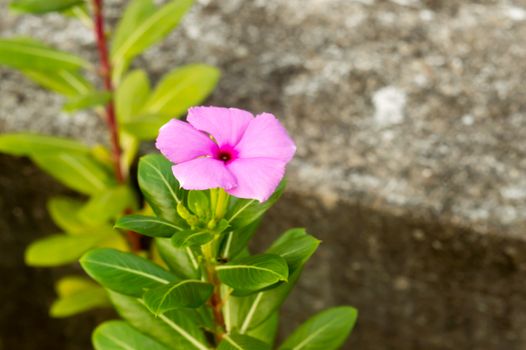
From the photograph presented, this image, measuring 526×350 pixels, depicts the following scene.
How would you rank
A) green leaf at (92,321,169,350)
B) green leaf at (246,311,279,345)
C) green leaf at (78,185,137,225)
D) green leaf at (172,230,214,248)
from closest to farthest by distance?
green leaf at (172,230,214,248)
green leaf at (92,321,169,350)
green leaf at (246,311,279,345)
green leaf at (78,185,137,225)

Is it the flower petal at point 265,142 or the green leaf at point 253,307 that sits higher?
the flower petal at point 265,142

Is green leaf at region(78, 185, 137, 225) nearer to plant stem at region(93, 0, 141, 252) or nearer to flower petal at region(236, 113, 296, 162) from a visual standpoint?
plant stem at region(93, 0, 141, 252)

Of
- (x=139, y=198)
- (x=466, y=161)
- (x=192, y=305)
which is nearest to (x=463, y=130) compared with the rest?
(x=466, y=161)

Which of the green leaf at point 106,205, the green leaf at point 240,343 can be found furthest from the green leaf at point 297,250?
the green leaf at point 106,205

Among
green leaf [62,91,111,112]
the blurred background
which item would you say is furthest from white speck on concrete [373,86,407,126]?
green leaf [62,91,111,112]

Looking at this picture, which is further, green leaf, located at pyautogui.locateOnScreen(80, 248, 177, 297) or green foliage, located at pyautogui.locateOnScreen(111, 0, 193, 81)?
green foliage, located at pyautogui.locateOnScreen(111, 0, 193, 81)

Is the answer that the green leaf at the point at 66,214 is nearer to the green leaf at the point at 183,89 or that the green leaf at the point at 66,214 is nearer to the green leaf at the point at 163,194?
the green leaf at the point at 183,89

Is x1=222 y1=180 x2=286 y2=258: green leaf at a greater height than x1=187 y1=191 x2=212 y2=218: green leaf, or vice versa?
x1=187 y1=191 x2=212 y2=218: green leaf

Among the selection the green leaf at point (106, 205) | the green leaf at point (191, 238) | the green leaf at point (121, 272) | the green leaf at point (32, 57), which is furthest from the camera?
→ the green leaf at point (106, 205)
